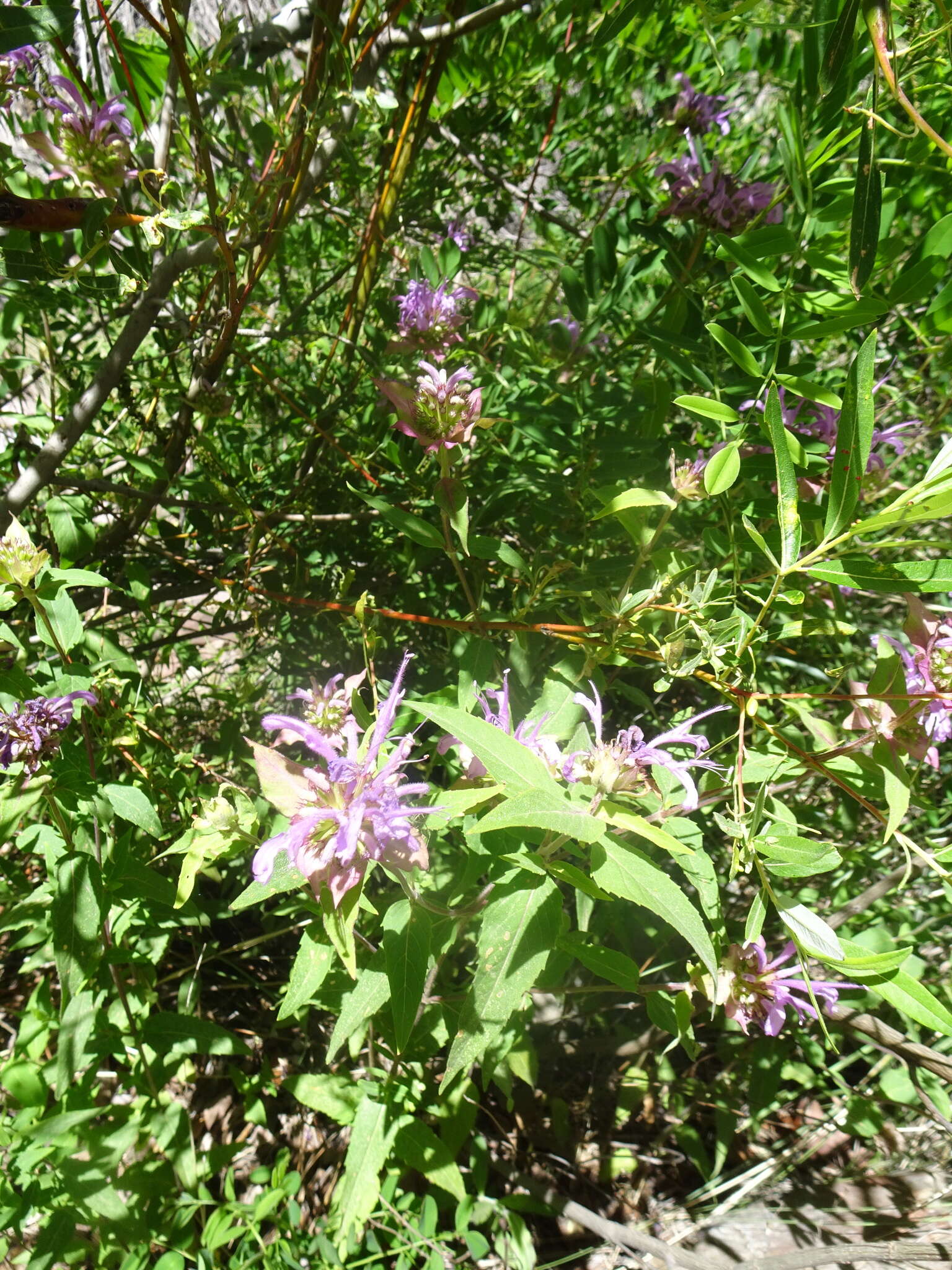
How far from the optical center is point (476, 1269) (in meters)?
1.39

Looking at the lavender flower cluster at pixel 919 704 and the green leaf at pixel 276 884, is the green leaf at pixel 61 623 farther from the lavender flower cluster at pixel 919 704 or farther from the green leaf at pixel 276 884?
the lavender flower cluster at pixel 919 704

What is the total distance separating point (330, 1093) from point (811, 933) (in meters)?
0.88

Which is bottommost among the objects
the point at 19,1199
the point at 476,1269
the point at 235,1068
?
the point at 476,1269

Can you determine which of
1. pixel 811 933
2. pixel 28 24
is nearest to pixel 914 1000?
pixel 811 933

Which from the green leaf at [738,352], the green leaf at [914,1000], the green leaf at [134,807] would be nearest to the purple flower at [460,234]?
the green leaf at [738,352]

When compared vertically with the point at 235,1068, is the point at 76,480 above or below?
above

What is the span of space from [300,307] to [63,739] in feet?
2.88

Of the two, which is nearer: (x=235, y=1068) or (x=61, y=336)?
(x=235, y=1068)

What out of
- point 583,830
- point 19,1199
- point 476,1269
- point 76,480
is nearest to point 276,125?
point 76,480

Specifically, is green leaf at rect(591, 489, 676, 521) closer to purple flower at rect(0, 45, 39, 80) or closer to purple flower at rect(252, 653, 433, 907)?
purple flower at rect(252, 653, 433, 907)

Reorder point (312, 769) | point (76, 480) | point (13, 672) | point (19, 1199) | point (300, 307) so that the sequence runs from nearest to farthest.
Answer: point (312, 769), point (13, 672), point (19, 1199), point (76, 480), point (300, 307)

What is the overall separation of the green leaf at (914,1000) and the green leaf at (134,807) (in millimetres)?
817

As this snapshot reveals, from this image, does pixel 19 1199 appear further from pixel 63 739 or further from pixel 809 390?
pixel 809 390

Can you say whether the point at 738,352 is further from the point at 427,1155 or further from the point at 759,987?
the point at 427,1155
